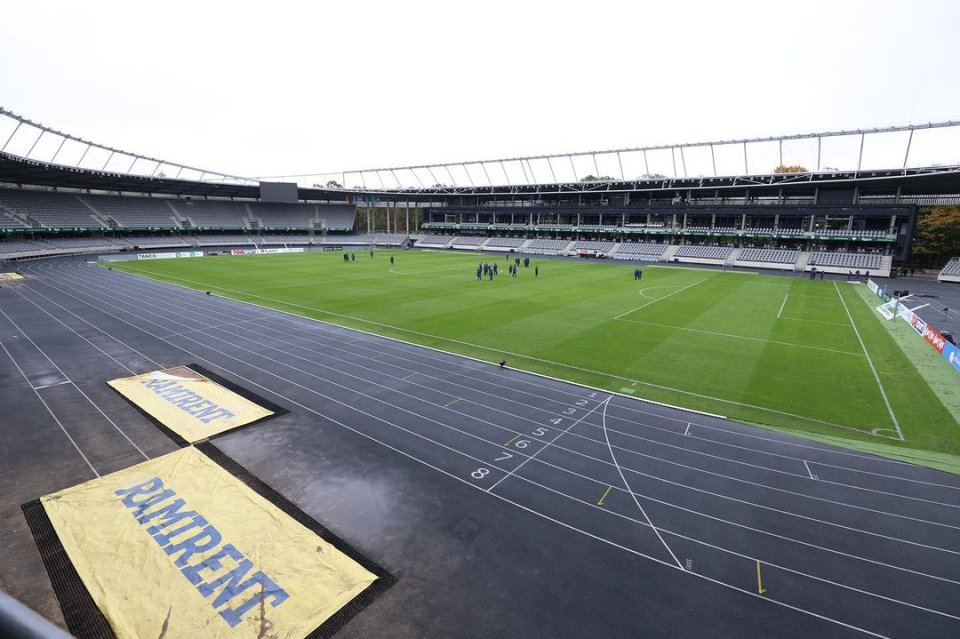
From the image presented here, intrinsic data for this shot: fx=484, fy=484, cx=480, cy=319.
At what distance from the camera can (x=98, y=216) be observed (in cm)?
6150

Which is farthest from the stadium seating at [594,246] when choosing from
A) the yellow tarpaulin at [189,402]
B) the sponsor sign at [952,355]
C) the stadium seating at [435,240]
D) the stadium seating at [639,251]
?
the yellow tarpaulin at [189,402]

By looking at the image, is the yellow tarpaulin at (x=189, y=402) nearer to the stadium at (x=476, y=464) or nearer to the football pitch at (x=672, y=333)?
the stadium at (x=476, y=464)

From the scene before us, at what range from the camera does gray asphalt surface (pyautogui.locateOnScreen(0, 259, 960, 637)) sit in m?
7.43

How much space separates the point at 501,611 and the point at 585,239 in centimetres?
7156

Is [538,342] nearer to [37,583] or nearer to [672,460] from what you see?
[672,460]

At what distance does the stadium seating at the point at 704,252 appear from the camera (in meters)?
59.5

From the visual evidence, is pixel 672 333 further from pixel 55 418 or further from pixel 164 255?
pixel 164 255

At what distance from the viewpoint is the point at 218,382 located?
15430 millimetres

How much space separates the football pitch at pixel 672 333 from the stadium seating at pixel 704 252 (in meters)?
16.9

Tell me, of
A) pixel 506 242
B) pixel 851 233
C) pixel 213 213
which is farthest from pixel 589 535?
pixel 213 213

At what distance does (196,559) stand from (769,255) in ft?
207

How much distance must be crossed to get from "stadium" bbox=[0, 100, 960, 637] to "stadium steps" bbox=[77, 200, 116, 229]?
116 ft

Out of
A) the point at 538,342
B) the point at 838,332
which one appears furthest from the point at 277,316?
the point at 838,332

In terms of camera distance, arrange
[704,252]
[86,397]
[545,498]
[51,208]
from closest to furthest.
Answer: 1. [545,498]
2. [86,397]
3. [51,208]
4. [704,252]
